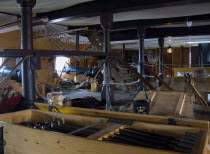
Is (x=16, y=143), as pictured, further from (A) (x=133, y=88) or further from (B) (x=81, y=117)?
(A) (x=133, y=88)

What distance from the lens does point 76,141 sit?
1.05 m

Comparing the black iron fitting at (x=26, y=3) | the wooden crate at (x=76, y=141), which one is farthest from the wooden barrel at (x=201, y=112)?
the black iron fitting at (x=26, y=3)

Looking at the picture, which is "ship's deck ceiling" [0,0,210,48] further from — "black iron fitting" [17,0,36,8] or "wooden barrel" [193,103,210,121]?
"wooden barrel" [193,103,210,121]

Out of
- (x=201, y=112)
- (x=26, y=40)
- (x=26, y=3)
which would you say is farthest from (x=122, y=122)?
(x=26, y=3)

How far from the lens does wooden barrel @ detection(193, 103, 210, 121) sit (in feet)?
6.41

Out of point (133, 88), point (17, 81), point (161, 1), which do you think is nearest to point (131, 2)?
point (161, 1)

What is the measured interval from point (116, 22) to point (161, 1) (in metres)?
2.85

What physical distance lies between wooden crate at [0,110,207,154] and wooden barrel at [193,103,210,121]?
81 cm

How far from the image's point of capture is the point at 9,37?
9.96 metres

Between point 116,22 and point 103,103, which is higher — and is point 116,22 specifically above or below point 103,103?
above

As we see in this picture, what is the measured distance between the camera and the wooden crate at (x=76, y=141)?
0.97m

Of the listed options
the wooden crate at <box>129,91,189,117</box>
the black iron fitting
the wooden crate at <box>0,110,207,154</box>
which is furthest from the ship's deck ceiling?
the wooden crate at <box>0,110,207,154</box>

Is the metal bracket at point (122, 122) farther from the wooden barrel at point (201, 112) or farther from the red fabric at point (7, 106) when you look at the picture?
the red fabric at point (7, 106)

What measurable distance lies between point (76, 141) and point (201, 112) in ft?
4.54
